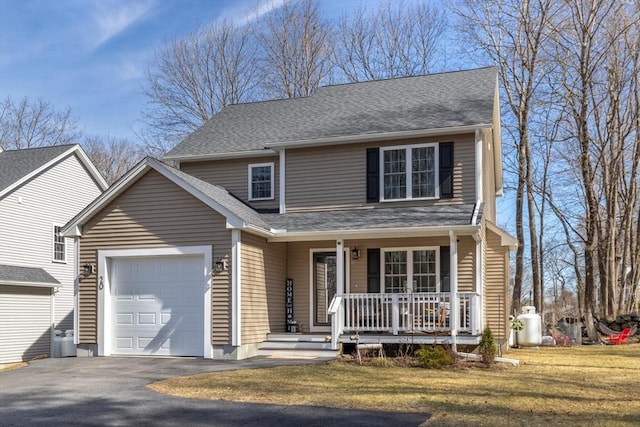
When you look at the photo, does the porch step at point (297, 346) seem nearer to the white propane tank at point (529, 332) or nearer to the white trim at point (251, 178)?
the white trim at point (251, 178)

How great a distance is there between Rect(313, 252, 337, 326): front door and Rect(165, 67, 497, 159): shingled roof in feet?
9.91

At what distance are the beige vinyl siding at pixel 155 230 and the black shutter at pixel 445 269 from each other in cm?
503

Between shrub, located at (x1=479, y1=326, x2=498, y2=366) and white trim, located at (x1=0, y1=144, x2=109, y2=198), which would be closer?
shrub, located at (x1=479, y1=326, x2=498, y2=366)

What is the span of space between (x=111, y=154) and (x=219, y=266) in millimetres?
→ 29796

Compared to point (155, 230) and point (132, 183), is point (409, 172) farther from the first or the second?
point (132, 183)

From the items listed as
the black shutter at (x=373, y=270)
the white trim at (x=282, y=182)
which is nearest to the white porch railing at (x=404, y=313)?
the black shutter at (x=373, y=270)

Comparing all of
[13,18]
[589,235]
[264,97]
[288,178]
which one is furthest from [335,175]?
[264,97]

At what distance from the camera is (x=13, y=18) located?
23.3m

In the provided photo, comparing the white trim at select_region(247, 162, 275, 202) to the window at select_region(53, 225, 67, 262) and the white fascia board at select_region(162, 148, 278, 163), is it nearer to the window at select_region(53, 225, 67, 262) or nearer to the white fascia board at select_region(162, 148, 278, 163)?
the white fascia board at select_region(162, 148, 278, 163)

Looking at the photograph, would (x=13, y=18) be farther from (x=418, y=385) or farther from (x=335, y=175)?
(x=418, y=385)

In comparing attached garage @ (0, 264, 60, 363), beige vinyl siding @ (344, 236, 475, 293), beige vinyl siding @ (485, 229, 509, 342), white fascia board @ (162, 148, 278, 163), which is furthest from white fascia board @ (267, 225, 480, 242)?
attached garage @ (0, 264, 60, 363)

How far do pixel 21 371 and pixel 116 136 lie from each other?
105ft

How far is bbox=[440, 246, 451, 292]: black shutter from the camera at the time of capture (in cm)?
1600

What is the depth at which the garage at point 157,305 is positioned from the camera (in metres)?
14.8
